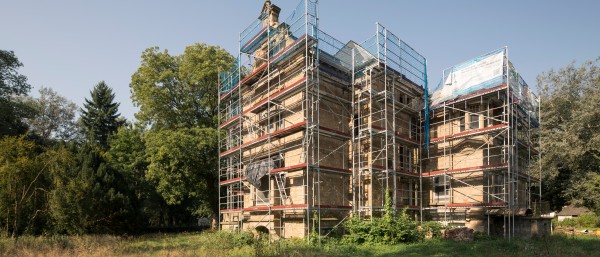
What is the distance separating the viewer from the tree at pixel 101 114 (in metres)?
47.3

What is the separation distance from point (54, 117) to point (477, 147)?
48.9 meters

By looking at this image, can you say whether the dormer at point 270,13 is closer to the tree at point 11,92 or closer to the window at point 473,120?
the window at point 473,120

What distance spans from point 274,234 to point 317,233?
3020 mm

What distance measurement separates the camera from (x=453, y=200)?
2180 cm

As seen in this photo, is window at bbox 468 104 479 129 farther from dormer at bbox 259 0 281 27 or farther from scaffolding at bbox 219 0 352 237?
dormer at bbox 259 0 281 27

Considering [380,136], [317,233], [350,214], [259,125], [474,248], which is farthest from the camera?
[259,125]

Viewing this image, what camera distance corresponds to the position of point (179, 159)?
26766 mm

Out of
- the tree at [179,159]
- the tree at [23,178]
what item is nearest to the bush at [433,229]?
the tree at [179,159]

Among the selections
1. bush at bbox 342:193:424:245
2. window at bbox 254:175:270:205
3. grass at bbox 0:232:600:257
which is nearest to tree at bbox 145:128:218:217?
window at bbox 254:175:270:205

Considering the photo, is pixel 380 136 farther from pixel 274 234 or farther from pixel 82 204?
pixel 82 204

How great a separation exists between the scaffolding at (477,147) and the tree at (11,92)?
3219 centimetres

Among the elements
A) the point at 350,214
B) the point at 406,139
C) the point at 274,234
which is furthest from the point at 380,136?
the point at 274,234

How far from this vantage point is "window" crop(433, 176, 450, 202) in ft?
73.0

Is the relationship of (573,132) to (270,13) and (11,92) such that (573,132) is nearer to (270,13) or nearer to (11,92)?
(270,13)
